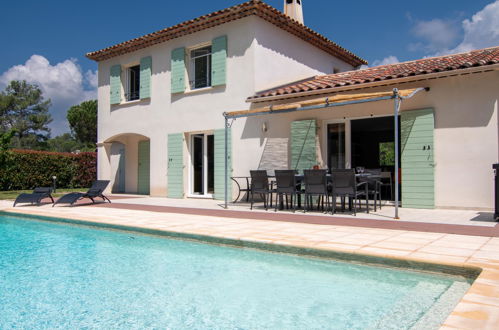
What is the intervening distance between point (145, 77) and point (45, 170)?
7642 mm

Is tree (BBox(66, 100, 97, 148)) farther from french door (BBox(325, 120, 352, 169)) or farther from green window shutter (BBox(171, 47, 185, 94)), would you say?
french door (BBox(325, 120, 352, 169))

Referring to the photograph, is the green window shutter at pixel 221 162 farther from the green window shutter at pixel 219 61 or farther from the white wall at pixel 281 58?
the white wall at pixel 281 58

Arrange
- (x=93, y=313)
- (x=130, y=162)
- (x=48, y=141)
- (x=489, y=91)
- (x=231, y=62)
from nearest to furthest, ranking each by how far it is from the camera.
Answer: (x=93, y=313) → (x=489, y=91) → (x=231, y=62) → (x=130, y=162) → (x=48, y=141)

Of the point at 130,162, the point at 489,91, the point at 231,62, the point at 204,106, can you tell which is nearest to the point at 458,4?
A: the point at 489,91

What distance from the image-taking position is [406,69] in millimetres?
10422

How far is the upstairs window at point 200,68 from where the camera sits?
41.7ft

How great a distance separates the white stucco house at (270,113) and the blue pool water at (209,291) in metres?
5.40

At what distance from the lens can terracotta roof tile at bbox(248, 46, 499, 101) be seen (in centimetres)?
835

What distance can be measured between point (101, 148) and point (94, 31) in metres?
7.05

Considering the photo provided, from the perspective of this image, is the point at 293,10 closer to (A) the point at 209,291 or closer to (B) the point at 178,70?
(B) the point at 178,70

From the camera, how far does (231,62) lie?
11758 millimetres

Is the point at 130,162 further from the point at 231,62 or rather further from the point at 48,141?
the point at 48,141

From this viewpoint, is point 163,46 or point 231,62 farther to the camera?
point 163,46

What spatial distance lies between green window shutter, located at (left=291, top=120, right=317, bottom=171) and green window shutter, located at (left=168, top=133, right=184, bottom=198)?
4.20 metres
